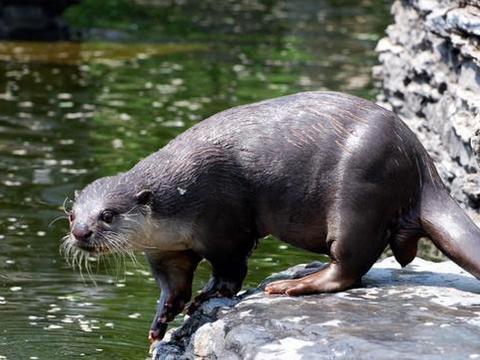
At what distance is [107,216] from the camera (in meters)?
4.68

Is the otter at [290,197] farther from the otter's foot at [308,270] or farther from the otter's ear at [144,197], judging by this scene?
the otter's foot at [308,270]

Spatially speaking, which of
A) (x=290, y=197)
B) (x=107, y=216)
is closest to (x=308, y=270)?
(x=290, y=197)

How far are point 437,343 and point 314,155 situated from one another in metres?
0.99

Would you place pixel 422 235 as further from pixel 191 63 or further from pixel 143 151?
pixel 191 63

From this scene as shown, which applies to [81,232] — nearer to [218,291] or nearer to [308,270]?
[218,291]

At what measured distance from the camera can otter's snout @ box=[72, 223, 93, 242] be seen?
15.2 feet

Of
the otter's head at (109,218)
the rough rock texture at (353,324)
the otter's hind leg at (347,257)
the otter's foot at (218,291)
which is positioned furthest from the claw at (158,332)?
the otter's hind leg at (347,257)

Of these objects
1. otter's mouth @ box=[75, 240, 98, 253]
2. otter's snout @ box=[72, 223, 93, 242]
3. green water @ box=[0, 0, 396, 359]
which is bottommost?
green water @ box=[0, 0, 396, 359]

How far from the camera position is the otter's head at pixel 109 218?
465 cm

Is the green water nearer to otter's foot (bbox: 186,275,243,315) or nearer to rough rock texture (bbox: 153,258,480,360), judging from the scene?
otter's foot (bbox: 186,275,243,315)

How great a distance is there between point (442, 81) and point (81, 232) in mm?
3213

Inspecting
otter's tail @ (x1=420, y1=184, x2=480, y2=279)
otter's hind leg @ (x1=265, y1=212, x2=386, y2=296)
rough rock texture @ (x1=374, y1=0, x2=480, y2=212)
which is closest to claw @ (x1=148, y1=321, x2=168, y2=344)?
otter's hind leg @ (x1=265, y1=212, x2=386, y2=296)

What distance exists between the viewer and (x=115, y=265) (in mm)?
7113

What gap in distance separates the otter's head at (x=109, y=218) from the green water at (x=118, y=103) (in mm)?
776
